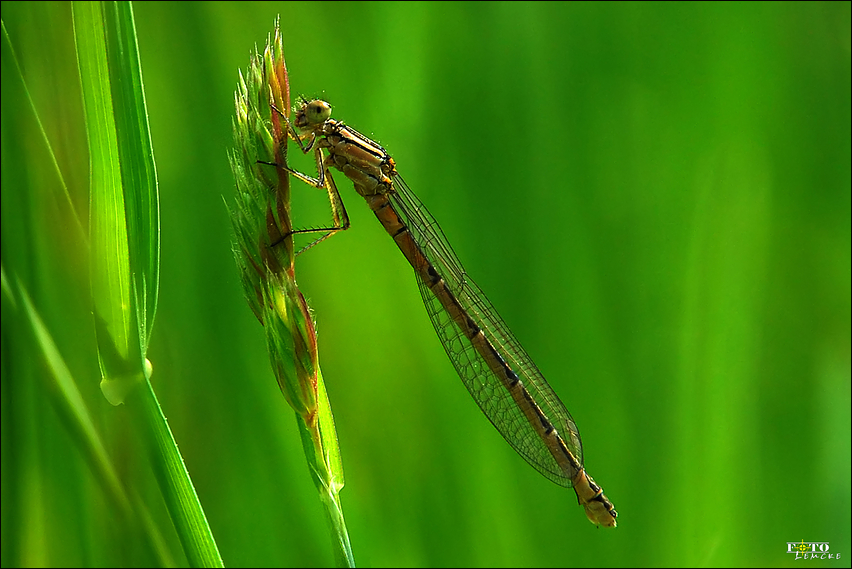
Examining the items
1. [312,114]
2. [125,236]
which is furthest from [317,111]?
[125,236]

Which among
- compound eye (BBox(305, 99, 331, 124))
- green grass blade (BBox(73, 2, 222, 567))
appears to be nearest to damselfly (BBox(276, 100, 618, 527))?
compound eye (BBox(305, 99, 331, 124))

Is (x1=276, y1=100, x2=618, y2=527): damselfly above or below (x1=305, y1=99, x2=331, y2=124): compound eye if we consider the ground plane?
below

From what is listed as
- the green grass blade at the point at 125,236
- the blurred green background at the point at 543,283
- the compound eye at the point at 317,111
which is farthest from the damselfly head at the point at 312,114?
the green grass blade at the point at 125,236

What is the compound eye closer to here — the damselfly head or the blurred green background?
the damselfly head

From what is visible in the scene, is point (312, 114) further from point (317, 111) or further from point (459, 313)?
point (459, 313)

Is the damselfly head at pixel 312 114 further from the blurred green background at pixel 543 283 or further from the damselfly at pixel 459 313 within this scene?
the blurred green background at pixel 543 283

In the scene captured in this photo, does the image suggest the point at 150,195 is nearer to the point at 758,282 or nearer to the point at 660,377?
the point at 660,377

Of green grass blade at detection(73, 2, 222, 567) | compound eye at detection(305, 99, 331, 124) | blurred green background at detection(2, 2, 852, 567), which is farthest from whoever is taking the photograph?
compound eye at detection(305, 99, 331, 124)
